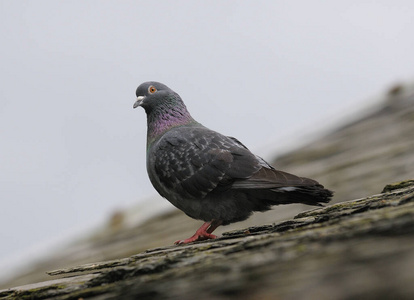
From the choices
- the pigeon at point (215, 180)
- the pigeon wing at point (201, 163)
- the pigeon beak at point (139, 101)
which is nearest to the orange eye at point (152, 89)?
the pigeon beak at point (139, 101)

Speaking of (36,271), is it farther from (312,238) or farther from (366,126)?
(312,238)

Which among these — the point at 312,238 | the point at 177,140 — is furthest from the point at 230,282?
the point at 177,140

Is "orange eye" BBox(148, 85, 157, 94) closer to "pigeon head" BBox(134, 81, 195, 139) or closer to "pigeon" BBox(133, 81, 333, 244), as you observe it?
"pigeon head" BBox(134, 81, 195, 139)

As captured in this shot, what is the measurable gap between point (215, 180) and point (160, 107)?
144 centimetres

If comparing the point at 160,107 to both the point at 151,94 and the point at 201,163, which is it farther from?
the point at 201,163

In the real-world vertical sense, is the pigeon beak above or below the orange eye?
below

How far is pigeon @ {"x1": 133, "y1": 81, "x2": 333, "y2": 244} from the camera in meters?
4.62

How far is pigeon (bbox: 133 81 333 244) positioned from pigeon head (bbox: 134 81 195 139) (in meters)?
0.35

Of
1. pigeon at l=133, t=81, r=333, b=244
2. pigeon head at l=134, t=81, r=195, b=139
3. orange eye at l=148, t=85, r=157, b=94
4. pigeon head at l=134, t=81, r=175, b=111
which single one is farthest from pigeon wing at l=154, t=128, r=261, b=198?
orange eye at l=148, t=85, r=157, b=94

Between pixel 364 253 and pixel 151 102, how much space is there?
4.58 meters

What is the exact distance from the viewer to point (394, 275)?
139 centimetres

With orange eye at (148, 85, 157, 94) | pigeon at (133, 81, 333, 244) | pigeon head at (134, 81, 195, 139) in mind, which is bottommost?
pigeon at (133, 81, 333, 244)

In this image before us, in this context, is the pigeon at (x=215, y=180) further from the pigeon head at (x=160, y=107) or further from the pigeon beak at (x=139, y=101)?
the pigeon beak at (x=139, y=101)

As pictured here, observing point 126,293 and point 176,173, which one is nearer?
point 126,293
